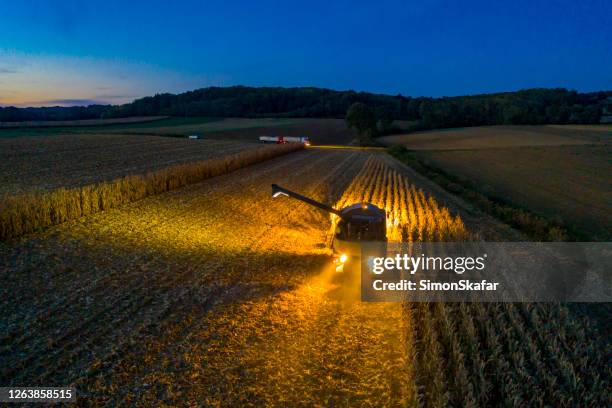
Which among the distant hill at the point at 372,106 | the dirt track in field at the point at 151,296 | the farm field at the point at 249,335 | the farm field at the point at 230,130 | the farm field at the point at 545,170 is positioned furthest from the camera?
the distant hill at the point at 372,106

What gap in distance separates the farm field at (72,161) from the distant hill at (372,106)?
64.3 metres

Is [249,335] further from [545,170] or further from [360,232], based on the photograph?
[545,170]

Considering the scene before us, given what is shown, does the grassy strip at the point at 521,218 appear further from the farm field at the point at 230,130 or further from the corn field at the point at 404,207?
the farm field at the point at 230,130

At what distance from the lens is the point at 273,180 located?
28.8 meters

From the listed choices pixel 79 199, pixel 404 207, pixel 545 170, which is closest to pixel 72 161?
pixel 79 199

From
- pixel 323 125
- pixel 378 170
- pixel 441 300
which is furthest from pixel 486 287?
pixel 323 125

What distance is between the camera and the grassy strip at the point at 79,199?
41.4ft

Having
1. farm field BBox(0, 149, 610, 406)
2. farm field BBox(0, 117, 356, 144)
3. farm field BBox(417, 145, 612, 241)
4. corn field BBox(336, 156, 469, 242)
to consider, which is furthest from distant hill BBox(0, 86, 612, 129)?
farm field BBox(0, 149, 610, 406)

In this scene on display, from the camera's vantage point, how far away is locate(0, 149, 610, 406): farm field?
6.11 meters

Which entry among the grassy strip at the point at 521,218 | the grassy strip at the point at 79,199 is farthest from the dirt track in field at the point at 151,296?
the grassy strip at the point at 521,218

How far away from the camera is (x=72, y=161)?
30625 mm

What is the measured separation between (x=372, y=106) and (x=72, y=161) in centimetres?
12840

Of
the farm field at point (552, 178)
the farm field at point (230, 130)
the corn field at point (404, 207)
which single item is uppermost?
the farm field at point (230, 130)

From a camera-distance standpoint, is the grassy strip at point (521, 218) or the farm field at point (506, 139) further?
the farm field at point (506, 139)
